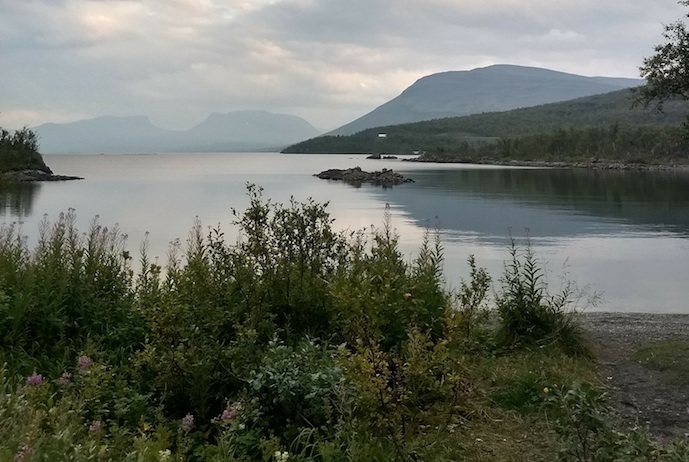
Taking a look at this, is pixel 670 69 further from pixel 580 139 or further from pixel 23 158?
pixel 580 139

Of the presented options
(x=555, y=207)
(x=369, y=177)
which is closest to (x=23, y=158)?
(x=369, y=177)

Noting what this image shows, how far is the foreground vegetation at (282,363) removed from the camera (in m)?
3.83

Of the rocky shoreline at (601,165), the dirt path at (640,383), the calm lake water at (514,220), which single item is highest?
the rocky shoreline at (601,165)

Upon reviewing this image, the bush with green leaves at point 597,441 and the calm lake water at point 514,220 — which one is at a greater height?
the bush with green leaves at point 597,441

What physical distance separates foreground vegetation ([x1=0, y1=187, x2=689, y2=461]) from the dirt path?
0.34 m

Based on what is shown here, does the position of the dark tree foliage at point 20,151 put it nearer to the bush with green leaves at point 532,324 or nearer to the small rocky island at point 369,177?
the small rocky island at point 369,177

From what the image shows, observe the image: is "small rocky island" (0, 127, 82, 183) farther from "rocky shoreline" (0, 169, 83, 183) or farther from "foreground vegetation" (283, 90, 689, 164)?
"foreground vegetation" (283, 90, 689, 164)

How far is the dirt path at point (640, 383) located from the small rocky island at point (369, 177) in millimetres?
60777

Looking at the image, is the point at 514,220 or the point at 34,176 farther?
the point at 34,176

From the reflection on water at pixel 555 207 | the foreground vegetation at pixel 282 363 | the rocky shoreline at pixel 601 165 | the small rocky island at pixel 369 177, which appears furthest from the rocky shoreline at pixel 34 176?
the rocky shoreline at pixel 601 165

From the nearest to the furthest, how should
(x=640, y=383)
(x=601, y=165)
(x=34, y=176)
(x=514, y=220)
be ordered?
(x=640, y=383) < (x=514, y=220) < (x=34, y=176) < (x=601, y=165)

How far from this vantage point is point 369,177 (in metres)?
79.9

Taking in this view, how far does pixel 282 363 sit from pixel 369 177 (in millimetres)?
75914

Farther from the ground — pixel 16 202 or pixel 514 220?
pixel 16 202
